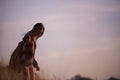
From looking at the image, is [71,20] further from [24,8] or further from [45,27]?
[24,8]

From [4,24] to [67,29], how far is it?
565 millimetres

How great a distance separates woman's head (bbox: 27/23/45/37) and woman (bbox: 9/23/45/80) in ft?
0.05

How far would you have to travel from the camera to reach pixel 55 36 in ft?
8.18

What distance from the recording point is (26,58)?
2.38m

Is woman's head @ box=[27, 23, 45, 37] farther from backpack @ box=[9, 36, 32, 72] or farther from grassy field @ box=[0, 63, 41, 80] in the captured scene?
grassy field @ box=[0, 63, 41, 80]

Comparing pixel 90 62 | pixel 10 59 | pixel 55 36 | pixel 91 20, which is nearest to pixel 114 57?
pixel 90 62

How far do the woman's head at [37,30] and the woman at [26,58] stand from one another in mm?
14

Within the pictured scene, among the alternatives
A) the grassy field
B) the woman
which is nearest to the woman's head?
the woman

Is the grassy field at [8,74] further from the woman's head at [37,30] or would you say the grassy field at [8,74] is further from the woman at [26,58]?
the woman's head at [37,30]

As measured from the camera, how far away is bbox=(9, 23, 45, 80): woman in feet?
7.80

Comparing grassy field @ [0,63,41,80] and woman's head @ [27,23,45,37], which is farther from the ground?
woman's head @ [27,23,45,37]

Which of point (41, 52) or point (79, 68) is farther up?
point (41, 52)

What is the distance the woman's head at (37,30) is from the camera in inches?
96.0

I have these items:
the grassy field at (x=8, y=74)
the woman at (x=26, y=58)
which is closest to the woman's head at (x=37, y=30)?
the woman at (x=26, y=58)
